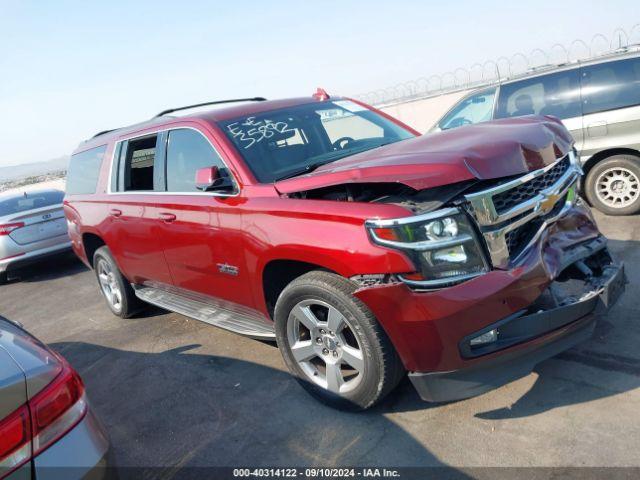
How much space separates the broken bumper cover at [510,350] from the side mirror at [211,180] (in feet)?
5.76

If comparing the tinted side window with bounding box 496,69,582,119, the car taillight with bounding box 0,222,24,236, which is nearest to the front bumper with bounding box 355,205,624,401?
the tinted side window with bounding box 496,69,582,119

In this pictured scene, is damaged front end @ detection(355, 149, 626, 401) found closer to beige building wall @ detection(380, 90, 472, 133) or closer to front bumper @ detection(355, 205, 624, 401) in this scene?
front bumper @ detection(355, 205, 624, 401)

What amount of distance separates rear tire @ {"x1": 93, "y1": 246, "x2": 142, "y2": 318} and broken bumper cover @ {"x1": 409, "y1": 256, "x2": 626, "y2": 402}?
3.75 metres

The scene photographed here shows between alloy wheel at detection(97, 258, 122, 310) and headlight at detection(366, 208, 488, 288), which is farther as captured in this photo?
alloy wheel at detection(97, 258, 122, 310)

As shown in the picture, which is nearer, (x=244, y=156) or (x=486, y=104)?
(x=244, y=156)

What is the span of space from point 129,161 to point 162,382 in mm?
2114

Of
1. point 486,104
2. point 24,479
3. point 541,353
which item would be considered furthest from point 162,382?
point 486,104

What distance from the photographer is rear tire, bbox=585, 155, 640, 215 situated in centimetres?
590

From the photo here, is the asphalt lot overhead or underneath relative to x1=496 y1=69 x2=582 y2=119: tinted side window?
underneath

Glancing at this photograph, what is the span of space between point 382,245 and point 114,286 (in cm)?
405

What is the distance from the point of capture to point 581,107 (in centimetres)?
614

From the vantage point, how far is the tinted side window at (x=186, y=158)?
3.74 metres

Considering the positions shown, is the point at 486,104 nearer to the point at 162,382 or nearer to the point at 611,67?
the point at 611,67

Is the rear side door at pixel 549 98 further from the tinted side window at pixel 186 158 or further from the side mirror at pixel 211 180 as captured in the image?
the side mirror at pixel 211 180
